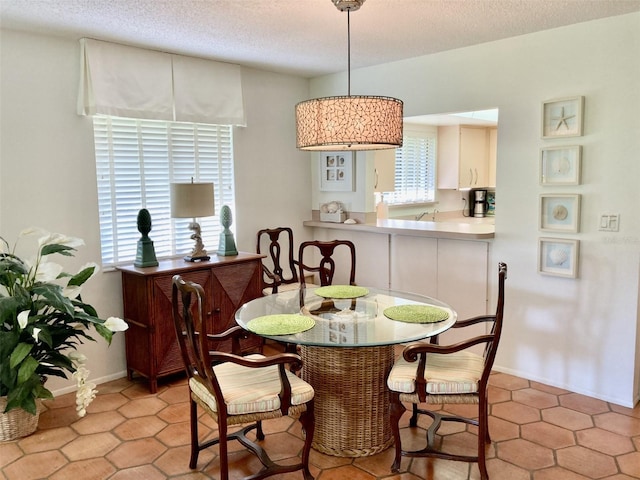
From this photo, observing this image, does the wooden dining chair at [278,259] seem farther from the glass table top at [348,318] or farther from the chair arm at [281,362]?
the chair arm at [281,362]

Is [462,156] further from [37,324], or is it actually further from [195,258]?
[37,324]

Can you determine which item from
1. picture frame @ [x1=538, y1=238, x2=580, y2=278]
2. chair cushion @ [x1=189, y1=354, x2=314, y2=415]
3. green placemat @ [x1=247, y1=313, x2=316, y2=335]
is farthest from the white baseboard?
picture frame @ [x1=538, y1=238, x2=580, y2=278]

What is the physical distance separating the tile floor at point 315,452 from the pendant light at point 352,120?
1621 millimetres

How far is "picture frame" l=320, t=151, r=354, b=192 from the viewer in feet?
15.2

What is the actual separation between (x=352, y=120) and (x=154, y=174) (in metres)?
2.01

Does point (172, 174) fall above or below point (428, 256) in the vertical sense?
above

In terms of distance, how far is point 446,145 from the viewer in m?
6.29

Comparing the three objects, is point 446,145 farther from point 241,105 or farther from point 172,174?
point 172,174

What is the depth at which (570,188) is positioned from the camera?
3.34 m

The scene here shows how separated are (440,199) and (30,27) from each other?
4854 millimetres

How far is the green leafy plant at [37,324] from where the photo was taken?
2.71 metres

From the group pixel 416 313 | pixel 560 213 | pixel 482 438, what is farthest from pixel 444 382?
pixel 560 213

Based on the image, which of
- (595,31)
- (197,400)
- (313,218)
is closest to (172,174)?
(313,218)

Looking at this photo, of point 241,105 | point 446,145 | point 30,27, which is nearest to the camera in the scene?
point 30,27
